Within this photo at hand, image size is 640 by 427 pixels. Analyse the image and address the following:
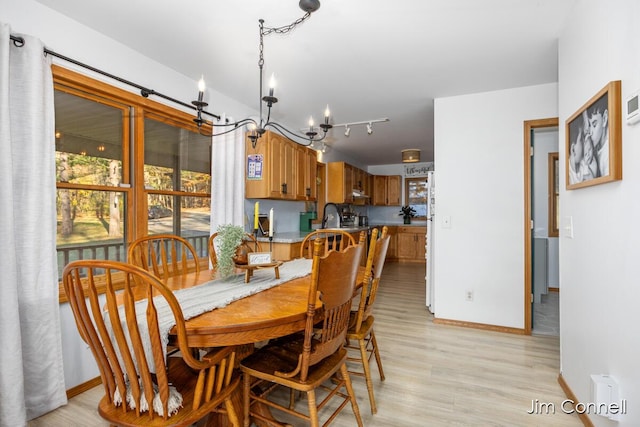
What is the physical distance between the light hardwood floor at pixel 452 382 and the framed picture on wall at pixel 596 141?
1382 mm

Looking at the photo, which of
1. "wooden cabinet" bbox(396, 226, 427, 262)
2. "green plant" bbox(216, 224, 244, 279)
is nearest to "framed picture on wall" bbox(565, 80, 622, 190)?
"green plant" bbox(216, 224, 244, 279)

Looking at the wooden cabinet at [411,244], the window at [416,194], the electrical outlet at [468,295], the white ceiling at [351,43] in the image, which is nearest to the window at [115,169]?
the white ceiling at [351,43]

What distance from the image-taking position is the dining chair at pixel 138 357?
113 centimetres

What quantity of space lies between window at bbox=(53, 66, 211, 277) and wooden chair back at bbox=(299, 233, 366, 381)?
1899 mm

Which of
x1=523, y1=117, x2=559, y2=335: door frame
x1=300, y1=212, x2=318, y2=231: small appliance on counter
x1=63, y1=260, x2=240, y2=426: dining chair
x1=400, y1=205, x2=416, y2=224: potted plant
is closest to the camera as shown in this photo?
x1=63, y1=260, x2=240, y2=426: dining chair

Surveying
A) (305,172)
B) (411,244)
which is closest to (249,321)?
(305,172)

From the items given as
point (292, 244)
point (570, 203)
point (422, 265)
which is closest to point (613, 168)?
point (570, 203)

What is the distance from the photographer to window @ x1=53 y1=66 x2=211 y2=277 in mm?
2248

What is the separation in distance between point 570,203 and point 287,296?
185cm

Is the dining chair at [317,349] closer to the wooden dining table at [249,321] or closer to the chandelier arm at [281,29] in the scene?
the wooden dining table at [249,321]

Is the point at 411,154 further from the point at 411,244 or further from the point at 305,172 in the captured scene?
the point at 411,244

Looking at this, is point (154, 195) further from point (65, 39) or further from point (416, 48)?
point (416, 48)

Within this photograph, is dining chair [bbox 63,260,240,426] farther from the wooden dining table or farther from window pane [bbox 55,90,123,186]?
window pane [bbox 55,90,123,186]

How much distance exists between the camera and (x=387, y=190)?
823 cm
